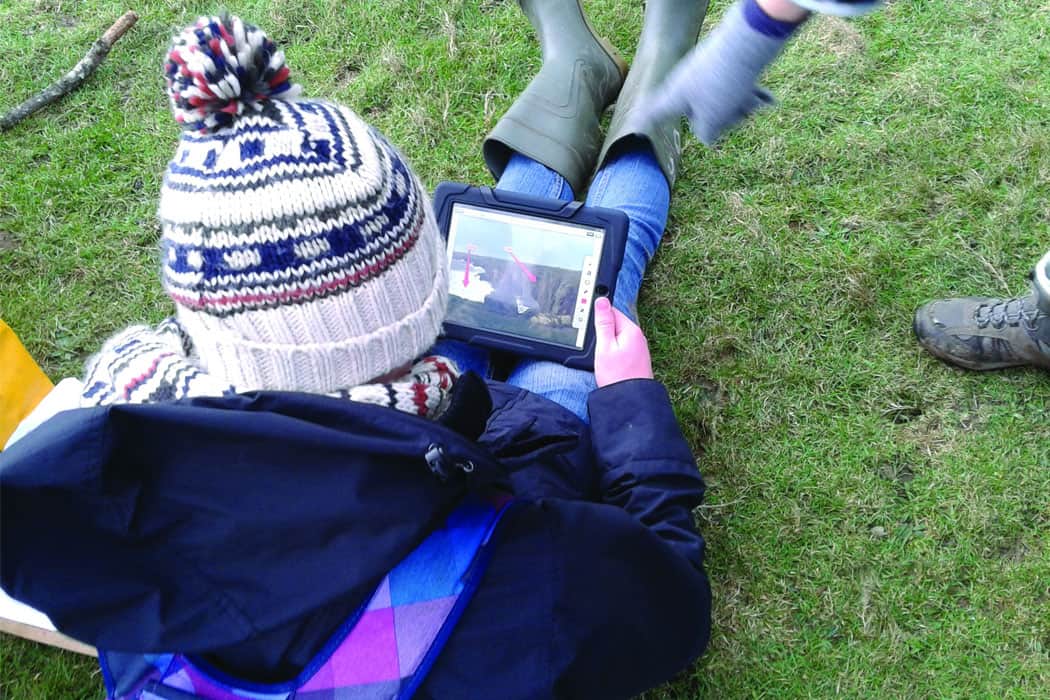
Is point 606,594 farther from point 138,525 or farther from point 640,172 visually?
point 640,172

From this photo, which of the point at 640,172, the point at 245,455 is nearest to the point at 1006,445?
the point at 640,172

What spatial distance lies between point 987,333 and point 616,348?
0.74 meters

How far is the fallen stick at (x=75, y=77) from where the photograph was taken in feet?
7.00

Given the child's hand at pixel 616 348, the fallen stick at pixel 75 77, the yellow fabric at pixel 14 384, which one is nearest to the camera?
the child's hand at pixel 616 348

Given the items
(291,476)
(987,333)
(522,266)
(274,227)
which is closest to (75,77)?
(522,266)

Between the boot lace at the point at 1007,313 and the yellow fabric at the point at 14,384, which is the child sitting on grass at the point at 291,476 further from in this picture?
the boot lace at the point at 1007,313

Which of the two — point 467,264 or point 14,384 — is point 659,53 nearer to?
point 467,264

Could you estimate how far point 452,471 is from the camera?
2.45 ft

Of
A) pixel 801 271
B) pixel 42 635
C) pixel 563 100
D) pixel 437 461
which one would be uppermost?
pixel 437 461

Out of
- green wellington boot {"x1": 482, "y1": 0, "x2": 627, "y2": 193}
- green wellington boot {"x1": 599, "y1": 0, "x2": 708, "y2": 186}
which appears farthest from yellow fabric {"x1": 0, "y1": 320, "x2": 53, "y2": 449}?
green wellington boot {"x1": 599, "y1": 0, "x2": 708, "y2": 186}

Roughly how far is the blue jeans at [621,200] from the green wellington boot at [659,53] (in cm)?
5

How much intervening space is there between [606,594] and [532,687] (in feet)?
0.41

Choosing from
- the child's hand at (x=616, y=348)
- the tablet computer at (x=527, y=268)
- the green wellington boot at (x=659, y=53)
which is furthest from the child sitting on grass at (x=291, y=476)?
the green wellington boot at (x=659, y=53)

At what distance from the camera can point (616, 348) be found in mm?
1370
